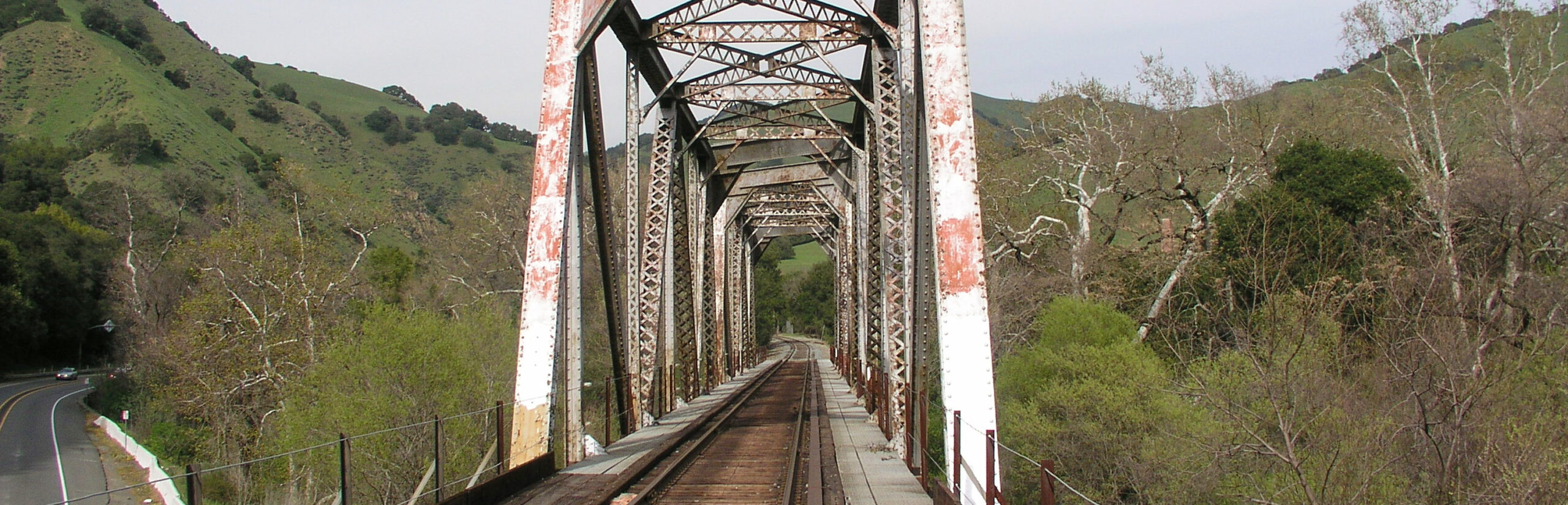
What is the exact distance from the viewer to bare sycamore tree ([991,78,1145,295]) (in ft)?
85.6

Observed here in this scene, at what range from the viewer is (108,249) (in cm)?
5022

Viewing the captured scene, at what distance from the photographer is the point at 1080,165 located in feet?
87.8

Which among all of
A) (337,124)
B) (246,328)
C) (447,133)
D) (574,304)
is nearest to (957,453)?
(574,304)

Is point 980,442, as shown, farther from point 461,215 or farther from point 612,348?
point 461,215

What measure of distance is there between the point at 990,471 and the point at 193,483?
12.7 ft

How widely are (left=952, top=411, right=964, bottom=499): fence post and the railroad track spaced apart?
1.35 meters

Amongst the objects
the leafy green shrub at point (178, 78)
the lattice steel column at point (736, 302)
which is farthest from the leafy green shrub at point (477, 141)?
the lattice steel column at point (736, 302)

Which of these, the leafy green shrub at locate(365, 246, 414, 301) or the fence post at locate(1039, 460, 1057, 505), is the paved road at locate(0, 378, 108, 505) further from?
the fence post at locate(1039, 460, 1057, 505)

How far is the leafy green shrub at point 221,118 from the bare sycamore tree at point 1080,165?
7549 cm

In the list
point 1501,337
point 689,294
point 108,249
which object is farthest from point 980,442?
point 108,249

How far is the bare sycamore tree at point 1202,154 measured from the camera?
81.0 feet

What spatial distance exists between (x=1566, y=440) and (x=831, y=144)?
50.2ft

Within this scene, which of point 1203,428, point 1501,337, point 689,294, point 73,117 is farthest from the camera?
point 73,117

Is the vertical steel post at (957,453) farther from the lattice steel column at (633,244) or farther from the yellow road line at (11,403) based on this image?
the yellow road line at (11,403)
